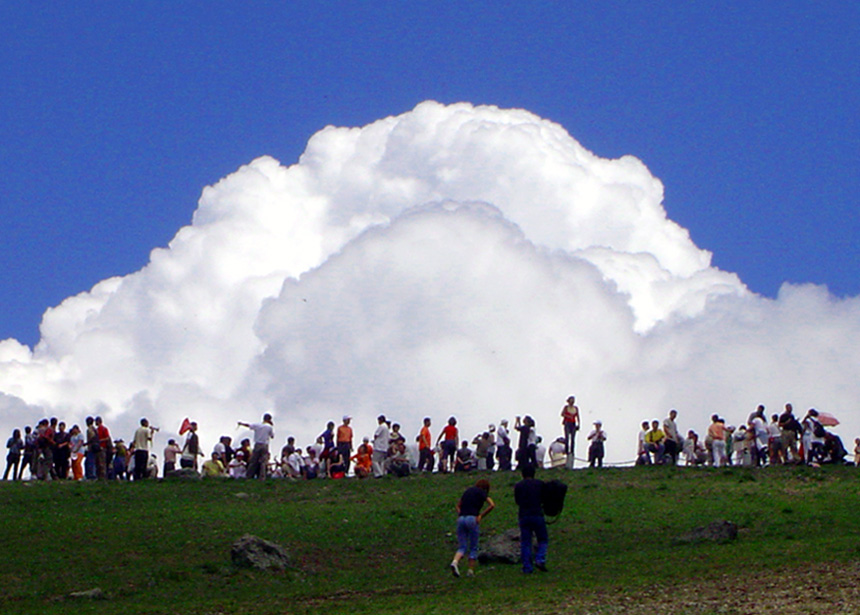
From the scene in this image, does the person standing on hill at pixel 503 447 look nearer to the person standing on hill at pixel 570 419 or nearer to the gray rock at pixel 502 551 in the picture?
the person standing on hill at pixel 570 419

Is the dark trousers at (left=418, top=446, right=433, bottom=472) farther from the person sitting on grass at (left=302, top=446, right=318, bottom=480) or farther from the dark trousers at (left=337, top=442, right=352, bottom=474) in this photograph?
the person sitting on grass at (left=302, top=446, right=318, bottom=480)

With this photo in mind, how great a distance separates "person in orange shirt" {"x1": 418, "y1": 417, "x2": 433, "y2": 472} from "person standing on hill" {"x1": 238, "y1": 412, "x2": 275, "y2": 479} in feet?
18.5

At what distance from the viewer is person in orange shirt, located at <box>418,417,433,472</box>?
44594 millimetres

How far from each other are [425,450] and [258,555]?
17483mm

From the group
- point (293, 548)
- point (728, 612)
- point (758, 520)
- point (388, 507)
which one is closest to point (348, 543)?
point (293, 548)

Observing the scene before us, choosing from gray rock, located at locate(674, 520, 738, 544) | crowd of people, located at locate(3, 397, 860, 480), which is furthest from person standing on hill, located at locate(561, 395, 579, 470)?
gray rock, located at locate(674, 520, 738, 544)

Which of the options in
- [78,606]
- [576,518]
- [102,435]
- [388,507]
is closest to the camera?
[78,606]

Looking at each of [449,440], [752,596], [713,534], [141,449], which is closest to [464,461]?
[449,440]

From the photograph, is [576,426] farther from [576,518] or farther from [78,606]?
[78,606]

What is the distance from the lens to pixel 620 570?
82.5 feet

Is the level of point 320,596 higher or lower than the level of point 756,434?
lower

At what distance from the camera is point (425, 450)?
146 feet

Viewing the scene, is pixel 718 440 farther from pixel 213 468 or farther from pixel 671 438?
pixel 213 468

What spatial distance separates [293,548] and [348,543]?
1563mm
